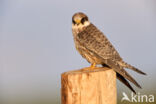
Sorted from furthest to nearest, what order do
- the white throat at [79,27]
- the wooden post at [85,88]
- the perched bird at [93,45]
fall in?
the white throat at [79,27] → the perched bird at [93,45] → the wooden post at [85,88]

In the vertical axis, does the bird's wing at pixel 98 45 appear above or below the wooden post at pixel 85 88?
above

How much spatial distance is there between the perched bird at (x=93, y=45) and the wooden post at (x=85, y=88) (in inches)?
21.5

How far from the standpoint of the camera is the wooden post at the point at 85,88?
95.4 inches

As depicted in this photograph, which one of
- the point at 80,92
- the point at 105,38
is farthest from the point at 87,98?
the point at 105,38

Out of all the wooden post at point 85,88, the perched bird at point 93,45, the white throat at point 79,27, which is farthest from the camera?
the white throat at point 79,27

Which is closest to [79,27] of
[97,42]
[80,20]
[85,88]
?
[80,20]

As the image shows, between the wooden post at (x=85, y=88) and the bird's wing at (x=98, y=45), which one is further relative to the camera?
the bird's wing at (x=98, y=45)

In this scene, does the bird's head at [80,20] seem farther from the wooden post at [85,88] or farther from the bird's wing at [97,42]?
the wooden post at [85,88]

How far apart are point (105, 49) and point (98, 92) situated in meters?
0.86

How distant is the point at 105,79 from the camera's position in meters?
2.54

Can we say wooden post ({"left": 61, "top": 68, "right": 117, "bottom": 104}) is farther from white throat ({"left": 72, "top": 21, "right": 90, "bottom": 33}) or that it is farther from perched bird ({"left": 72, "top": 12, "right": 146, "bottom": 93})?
white throat ({"left": 72, "top": 21, "right": 90, "bottom": 33})

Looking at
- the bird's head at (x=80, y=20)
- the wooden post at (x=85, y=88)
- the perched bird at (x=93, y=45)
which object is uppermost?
the bird's head at (x=80, y=20)

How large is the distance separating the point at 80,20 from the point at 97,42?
336 mm

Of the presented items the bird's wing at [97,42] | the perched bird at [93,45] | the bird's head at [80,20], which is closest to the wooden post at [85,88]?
the perched bird at [93,45]
